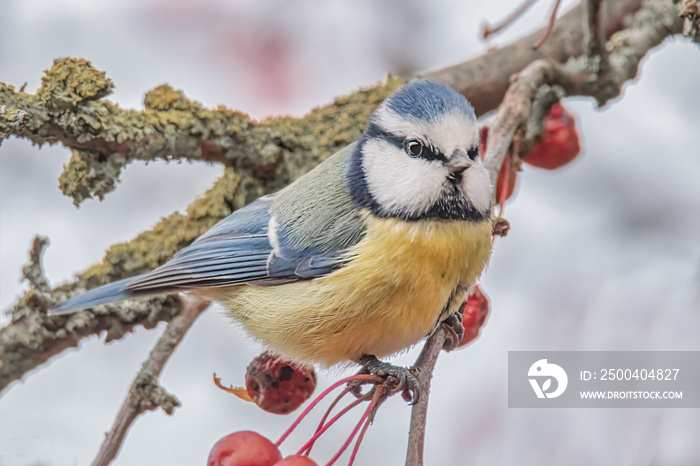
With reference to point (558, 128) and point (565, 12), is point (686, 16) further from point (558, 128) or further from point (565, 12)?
point (565, 12)

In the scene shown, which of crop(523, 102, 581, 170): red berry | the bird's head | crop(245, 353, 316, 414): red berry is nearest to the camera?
the bird's head

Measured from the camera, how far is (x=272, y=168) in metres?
1.84

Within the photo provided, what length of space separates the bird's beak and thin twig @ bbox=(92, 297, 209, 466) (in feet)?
2.25

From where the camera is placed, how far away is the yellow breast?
1352mm

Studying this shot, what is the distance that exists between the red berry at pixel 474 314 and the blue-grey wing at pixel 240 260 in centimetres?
32

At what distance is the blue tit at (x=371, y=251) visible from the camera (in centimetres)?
135

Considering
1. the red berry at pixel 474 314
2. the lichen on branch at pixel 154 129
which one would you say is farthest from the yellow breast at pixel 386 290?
the lichen on branch at pixel 154 129

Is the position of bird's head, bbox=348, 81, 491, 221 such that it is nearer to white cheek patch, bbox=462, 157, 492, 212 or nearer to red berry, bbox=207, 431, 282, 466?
white cheek patch, bbox=462, 157, 492, 212

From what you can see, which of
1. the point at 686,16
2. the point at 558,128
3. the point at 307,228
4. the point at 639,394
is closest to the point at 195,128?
the point at 307,228

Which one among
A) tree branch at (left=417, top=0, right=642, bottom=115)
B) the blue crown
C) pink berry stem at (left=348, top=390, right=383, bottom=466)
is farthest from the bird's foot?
tree branch at (left=417, top=0, right=642, bottom=115)

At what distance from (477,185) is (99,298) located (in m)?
0.80

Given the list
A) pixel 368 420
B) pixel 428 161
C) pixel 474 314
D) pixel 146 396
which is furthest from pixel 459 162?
pixel 146 396

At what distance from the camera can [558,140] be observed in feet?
6.04

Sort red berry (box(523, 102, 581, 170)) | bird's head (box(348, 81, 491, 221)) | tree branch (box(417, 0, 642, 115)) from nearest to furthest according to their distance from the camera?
bird's head (box(348, 81, 491, 221)) → red berry (box(523, 102, 581, 170)) → tree branch (box(417, 0, 642, 115))
